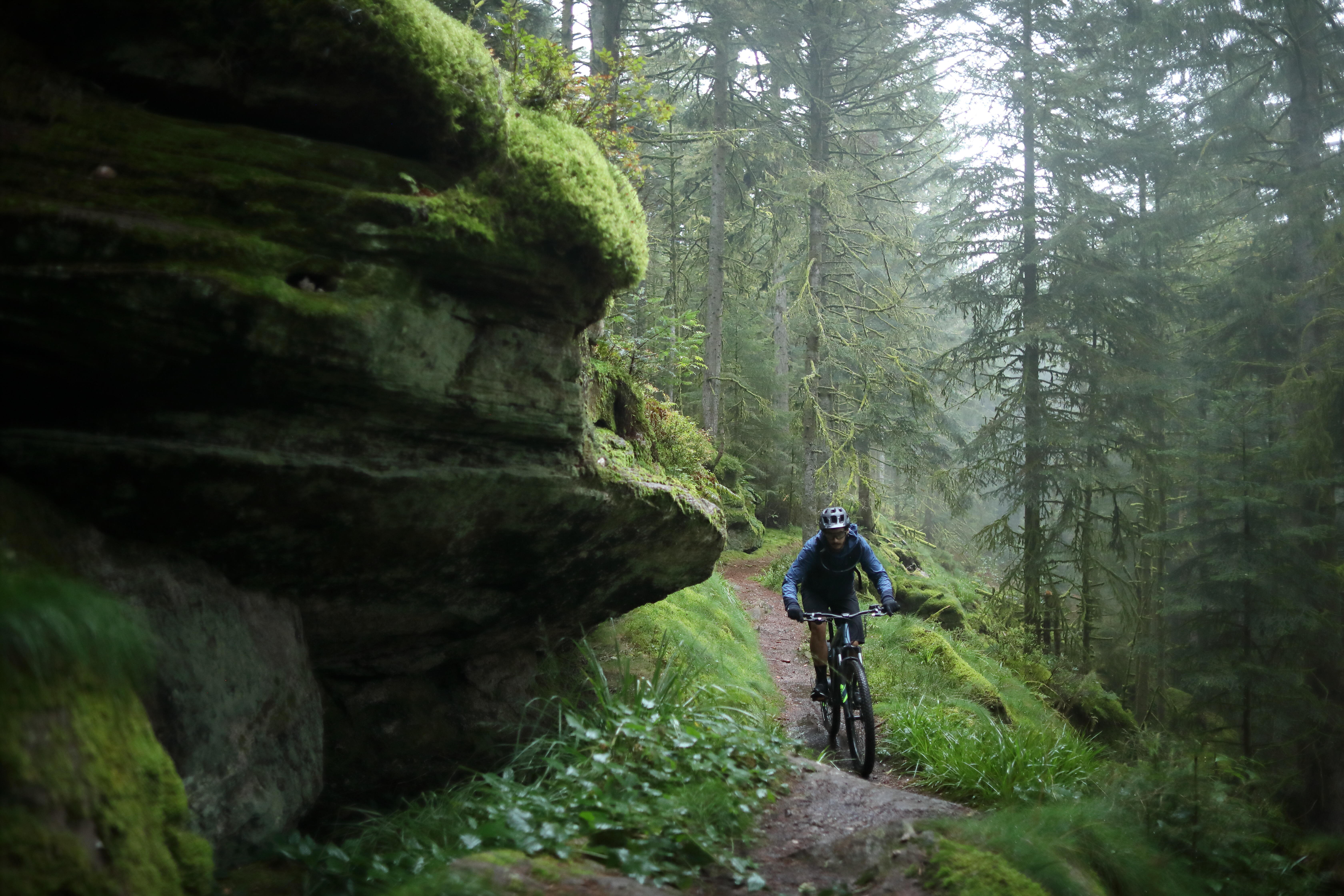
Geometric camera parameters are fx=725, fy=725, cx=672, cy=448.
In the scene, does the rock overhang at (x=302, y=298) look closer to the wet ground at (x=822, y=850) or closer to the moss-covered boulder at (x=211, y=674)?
the moss-covered boulder at (x=211, y=674)

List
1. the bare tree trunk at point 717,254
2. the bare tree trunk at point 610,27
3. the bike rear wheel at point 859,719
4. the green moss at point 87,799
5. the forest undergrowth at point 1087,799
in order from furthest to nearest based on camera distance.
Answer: the bare tree trunk at point 717,254
the bare tree trunk at point 610,27
the bike rear wheel at point 859,719
the forest undergrowth at point 1087,799
the green moss at point 87,799

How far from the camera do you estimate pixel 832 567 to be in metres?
6.98

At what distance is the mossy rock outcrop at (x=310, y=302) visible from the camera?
341cm

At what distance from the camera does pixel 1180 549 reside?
15547mm

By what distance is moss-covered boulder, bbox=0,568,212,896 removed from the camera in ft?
7.46

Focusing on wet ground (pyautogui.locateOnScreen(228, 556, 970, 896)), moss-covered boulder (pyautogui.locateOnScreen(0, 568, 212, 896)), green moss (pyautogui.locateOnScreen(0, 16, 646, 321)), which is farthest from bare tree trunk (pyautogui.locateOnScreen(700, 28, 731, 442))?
moss-covered boulder (pyautogui.locateOnScreen(0, 568, 212, 896))

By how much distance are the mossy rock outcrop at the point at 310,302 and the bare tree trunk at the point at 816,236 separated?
9525 mm

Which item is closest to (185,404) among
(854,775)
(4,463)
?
(4,463)

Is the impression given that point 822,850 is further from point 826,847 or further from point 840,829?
point 840,829

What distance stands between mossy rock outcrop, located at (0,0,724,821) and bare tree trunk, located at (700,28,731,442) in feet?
32.6

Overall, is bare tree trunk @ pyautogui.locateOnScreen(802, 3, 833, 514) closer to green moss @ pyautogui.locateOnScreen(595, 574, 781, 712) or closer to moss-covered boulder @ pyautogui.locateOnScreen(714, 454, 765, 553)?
moss-covered boulder @ pyautogui.locateOnScreen(714, 454, 765, 553)

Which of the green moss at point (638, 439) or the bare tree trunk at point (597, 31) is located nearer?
the green moss at point (638, 439)

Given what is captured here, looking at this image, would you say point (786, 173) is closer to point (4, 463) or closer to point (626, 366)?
point (626, 366)

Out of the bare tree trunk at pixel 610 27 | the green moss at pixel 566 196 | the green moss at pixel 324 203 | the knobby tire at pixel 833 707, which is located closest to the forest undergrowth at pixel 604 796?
the knobby tire at pixel 833 707
